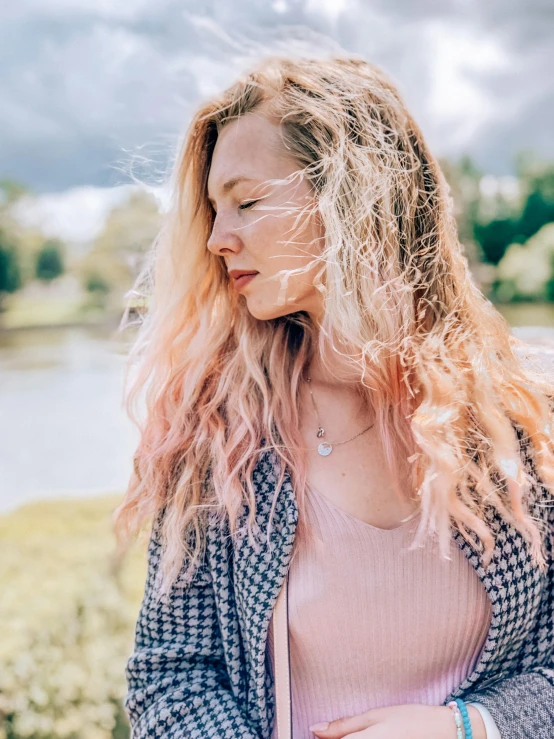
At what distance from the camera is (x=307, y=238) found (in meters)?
1.34

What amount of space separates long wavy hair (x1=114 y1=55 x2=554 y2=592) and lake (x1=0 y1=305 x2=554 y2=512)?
152cm

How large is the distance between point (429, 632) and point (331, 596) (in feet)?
0.65

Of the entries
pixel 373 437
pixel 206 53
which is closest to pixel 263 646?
pixel 373 437

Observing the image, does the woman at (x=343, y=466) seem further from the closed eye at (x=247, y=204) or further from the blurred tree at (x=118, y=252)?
the blurred tree at (x=118, y=252)

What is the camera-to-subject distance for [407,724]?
44.1 inches

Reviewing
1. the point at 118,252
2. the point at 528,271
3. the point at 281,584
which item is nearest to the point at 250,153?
the point at 281,584

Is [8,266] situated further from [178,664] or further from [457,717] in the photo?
[457,717]

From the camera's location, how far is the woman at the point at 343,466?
3.95 feet

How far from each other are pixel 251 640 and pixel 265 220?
32.9 inches

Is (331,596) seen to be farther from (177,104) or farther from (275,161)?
(177,104)

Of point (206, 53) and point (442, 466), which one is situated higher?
point (206, 53)

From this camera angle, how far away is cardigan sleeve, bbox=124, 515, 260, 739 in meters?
1.22

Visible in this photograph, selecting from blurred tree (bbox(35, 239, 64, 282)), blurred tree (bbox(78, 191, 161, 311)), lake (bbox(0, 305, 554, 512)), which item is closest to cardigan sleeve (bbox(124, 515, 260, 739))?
blurred tree (bbox(78, 191, 161, 311))

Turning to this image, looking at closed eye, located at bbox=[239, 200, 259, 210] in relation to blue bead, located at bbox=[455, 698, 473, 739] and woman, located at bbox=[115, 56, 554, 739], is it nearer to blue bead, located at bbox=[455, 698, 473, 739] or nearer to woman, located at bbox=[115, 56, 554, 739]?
woman, located at bbox=[115, 56, 554, 739]
